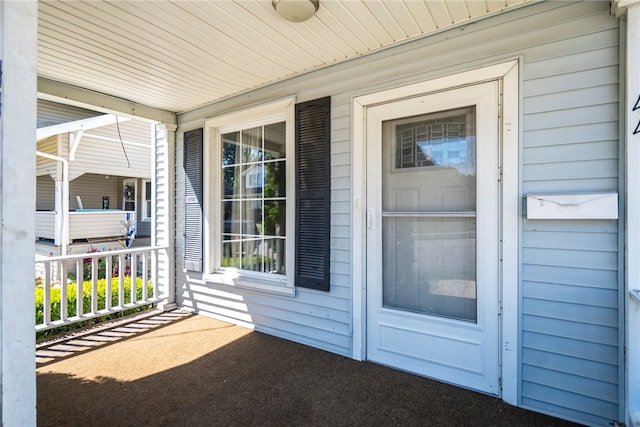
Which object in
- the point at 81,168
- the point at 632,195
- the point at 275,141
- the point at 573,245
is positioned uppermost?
the point at 81,168

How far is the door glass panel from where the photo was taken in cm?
230

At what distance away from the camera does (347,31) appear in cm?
230

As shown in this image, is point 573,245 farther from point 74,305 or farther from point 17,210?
point 74,305

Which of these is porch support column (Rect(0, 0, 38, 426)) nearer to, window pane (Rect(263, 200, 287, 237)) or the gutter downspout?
window pane (Rect(263, 200, 287, 237))

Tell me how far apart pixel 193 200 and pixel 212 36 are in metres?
2.05

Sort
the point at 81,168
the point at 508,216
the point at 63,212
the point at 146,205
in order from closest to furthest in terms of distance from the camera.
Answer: the point at 508,216 < the point at 63,212 < the point at 81,168 < the point at 146,205

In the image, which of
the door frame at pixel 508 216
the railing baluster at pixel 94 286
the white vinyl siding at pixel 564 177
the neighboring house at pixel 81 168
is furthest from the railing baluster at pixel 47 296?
the door frame at pixel 508 216

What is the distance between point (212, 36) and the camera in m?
2.34

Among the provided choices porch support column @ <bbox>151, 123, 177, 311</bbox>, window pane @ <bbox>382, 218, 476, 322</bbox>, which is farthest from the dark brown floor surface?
porch support column @ <bbox>151, 123, 177, 311</bbox>

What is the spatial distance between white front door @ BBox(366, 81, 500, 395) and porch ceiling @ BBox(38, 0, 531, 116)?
529 millimetres

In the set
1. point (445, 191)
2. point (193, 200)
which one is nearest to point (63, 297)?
point (193, 200)

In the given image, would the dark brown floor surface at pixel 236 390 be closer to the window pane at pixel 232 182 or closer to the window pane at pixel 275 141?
the window pane at pixel 232 182

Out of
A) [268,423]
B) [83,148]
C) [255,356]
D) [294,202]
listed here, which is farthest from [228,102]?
[83,148]

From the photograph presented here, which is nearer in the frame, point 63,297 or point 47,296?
point 47,296
